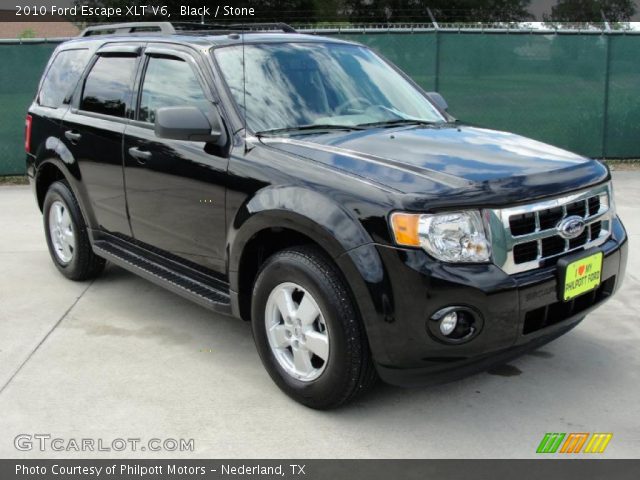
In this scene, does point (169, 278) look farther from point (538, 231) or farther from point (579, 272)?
point (579, 272)

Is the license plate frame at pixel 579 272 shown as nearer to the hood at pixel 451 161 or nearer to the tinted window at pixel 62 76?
the hood at pixel 451 161

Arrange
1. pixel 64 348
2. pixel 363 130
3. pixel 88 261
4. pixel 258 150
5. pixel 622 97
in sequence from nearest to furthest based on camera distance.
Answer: pixel 258 150 → pixel 363 130 → pixel 64 348 → pixel 88 261 → pixel 622 97

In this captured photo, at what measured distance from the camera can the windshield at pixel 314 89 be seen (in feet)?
13.5

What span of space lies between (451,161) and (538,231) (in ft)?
1.71

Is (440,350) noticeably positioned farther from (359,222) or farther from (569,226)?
(569,226)

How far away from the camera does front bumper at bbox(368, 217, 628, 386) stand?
122 inches

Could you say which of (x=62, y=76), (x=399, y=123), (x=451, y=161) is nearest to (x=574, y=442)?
(x=451, y=161)

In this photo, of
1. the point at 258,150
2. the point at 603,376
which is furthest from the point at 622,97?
the point at 258,150

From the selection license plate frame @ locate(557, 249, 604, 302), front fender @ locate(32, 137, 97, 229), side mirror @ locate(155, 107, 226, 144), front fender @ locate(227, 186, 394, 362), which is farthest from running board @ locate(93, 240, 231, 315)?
license plate frame @ locate(557, 249, 604, 302)

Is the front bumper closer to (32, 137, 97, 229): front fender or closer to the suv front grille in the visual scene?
the suv front grille

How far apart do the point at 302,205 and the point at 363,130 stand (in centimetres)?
85

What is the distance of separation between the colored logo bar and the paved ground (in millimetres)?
48

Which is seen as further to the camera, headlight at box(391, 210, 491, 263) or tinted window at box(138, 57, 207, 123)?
tinted window at box(138, 57, 207, 123)
